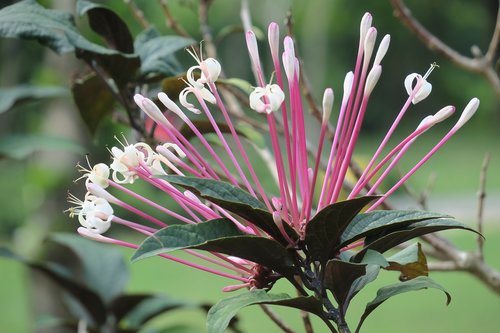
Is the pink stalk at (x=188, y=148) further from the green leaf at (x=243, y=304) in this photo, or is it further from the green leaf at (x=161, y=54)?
the green leaf at (x=161, y=54)

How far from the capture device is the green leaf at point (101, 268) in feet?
4.95

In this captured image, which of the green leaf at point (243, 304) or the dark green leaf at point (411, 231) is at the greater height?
the dark green leaf at point (411, 231)

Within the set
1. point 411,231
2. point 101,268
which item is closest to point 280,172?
point 411,231

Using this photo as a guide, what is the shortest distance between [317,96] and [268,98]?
1331cm

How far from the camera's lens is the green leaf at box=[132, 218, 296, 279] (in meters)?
0.61

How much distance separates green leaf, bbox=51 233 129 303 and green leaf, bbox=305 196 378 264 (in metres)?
0.88

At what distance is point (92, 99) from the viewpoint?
121 centimetres

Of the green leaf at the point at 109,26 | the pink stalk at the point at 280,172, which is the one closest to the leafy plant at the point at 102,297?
the green leaf at the point at 109,26

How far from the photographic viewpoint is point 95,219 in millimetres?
692

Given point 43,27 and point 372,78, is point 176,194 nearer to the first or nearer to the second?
point 372,78

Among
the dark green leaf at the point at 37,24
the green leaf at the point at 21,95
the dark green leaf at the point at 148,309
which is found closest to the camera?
the dark green leaf at the point at 37,24

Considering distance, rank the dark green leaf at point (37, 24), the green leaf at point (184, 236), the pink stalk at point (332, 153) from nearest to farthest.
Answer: the green leaf at point (184, 236) → the pink stalk at point (332, 153) → the dark green leaf at point (37, 24)

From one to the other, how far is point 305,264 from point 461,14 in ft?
61.8

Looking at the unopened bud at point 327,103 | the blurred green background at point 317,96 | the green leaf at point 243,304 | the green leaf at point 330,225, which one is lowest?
the green leaf at point 243,304
